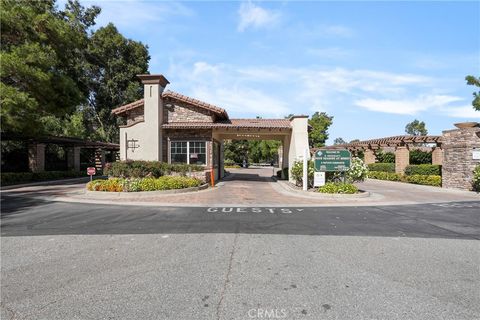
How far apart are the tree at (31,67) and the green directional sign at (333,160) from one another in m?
15.3

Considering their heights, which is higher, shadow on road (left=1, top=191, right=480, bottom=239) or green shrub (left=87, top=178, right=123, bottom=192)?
green shrub (left=87, top=178, right=123, bottom=192)

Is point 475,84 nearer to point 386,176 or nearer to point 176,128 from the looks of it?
point 386,176

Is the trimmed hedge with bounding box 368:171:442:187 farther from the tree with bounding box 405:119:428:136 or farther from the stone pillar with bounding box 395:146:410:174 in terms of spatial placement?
the tree with bounding box 405:119:428:136

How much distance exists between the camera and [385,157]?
A: 101ft

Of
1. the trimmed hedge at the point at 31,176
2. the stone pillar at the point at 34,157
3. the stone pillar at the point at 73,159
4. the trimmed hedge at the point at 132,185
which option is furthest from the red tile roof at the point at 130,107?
the stone pillar at the point at 73,159

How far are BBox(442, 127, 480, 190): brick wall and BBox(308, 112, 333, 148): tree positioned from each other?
29.5m

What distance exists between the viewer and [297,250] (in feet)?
19.2

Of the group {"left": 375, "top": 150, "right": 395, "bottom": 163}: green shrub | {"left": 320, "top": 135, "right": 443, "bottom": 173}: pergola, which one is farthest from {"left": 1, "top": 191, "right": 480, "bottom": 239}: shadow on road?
{"left": 375, "top": 150, "right": 395, "bottom": 163}: green shrub

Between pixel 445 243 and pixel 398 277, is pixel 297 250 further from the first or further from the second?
pixel 445 243

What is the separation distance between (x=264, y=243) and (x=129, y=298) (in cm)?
306

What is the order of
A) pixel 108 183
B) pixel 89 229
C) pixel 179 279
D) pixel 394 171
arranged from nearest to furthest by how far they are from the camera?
pixel 179 279 < pixel 89 229 < pixel 108 183 < pixel 394 171

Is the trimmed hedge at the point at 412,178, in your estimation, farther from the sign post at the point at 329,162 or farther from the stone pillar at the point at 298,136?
the sign post at the point at 329,162

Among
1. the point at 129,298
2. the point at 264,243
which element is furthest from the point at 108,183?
the point at 129,298

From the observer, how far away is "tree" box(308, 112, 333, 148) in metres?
48.9
